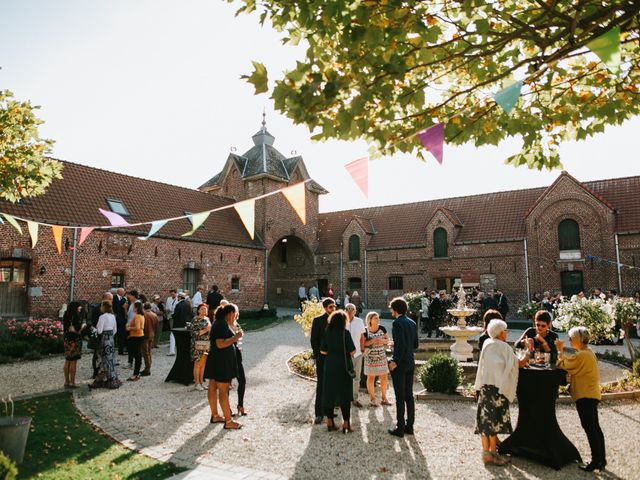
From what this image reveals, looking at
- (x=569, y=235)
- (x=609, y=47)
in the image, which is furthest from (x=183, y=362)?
(x=569, y=235)

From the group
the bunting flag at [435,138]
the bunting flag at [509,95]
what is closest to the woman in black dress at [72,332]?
the bunting flag at [435,138]

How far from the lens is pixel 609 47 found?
305cm

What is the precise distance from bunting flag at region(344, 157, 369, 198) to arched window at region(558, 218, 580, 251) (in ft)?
71.4

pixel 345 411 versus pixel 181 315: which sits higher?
pixel 181 315

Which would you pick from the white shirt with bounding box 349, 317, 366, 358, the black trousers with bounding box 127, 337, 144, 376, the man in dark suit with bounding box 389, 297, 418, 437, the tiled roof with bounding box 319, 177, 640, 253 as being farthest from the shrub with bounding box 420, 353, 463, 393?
the tiled roof with bounding box 319, 177, 640, 253

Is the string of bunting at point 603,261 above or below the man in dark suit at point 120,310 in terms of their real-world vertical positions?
above

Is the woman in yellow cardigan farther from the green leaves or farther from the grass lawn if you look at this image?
the grass lawn

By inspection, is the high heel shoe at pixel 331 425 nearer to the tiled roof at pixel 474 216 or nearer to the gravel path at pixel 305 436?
the gravel path at pixel 305 436

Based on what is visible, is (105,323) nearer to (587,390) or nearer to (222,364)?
(222,364)

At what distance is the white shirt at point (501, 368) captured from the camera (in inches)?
198

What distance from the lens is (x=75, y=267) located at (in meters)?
18.6

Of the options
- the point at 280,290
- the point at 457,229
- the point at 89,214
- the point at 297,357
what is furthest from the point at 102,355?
the point at 280,290

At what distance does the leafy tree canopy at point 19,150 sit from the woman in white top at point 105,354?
402 centimetres

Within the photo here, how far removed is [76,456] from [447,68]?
21.5ft
